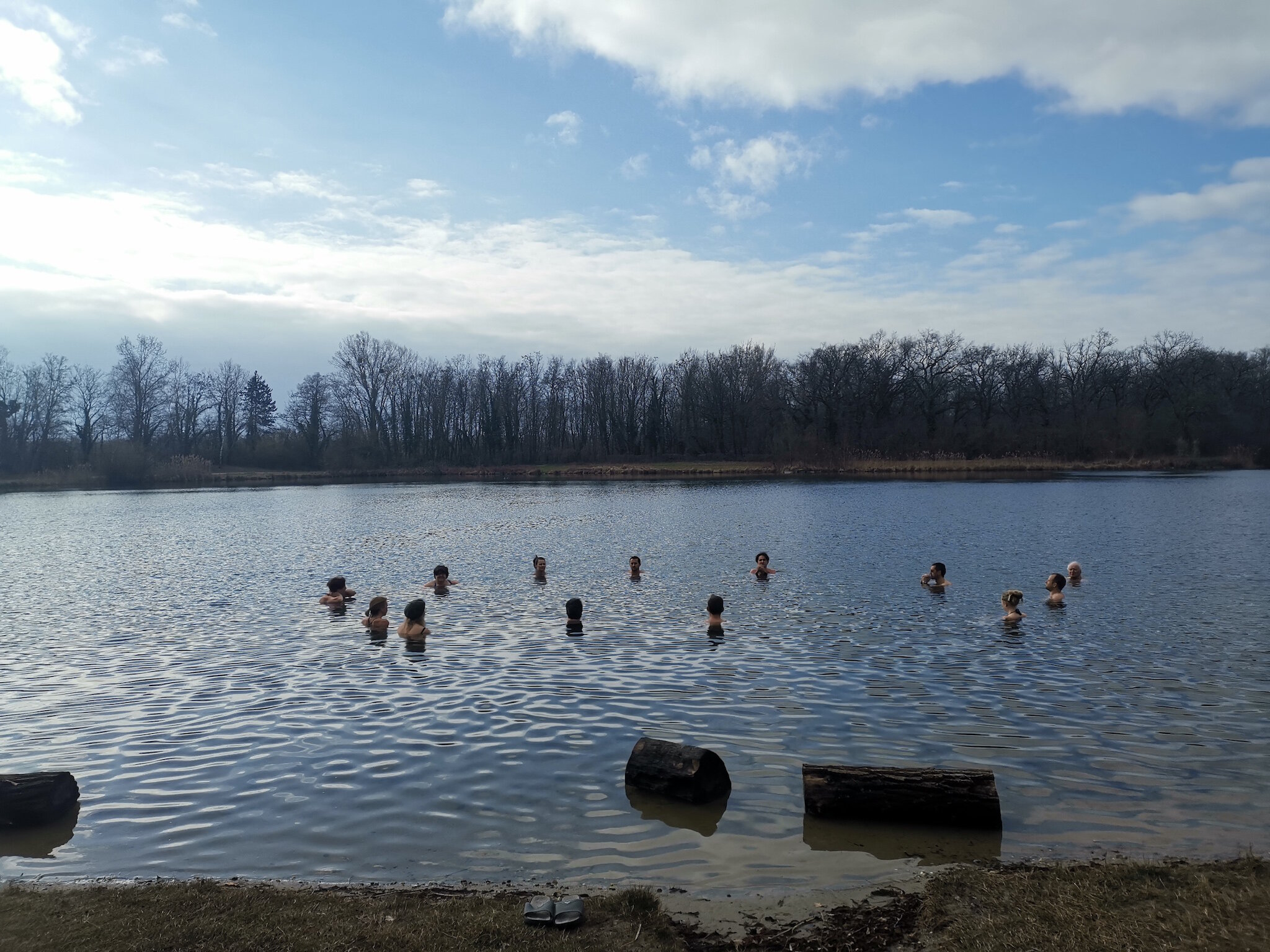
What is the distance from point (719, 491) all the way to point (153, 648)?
45.0 m

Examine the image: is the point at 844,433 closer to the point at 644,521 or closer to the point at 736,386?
the point at 736,386

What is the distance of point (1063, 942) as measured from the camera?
15.0ft

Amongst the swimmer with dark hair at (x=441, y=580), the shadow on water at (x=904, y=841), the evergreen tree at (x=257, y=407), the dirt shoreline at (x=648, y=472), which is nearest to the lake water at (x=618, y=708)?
the shadow on water at (x=904, y=841)

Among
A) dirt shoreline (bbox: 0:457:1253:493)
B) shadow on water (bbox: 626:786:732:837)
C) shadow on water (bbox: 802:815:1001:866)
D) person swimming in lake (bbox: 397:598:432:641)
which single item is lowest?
shadow on water (bbox: 626:786:732:837)

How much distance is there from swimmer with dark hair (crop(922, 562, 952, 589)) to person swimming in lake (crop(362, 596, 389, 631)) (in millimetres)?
11353

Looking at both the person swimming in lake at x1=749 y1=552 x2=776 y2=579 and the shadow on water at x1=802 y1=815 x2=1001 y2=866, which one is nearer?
the shadow on water at x1=802 y1=815 x2=1001 y2=866

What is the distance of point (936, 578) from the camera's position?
1830 cm

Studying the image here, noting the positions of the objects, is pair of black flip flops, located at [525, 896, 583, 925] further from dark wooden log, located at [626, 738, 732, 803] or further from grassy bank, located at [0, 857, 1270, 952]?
dark wooden log, located at [626, 738, 732, 803]

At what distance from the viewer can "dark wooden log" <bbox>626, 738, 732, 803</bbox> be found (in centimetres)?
720

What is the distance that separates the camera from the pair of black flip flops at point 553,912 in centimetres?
496

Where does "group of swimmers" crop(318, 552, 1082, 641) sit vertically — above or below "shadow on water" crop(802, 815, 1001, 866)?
above

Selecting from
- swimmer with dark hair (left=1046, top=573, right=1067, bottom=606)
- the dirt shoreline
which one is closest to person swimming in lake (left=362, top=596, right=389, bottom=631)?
swimmer with dark hair (left=1046, top=573, right=1067, bottom=606)

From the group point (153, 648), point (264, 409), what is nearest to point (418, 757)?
point (153, 648)

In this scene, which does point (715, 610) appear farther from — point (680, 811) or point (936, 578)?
point (680, 811)
